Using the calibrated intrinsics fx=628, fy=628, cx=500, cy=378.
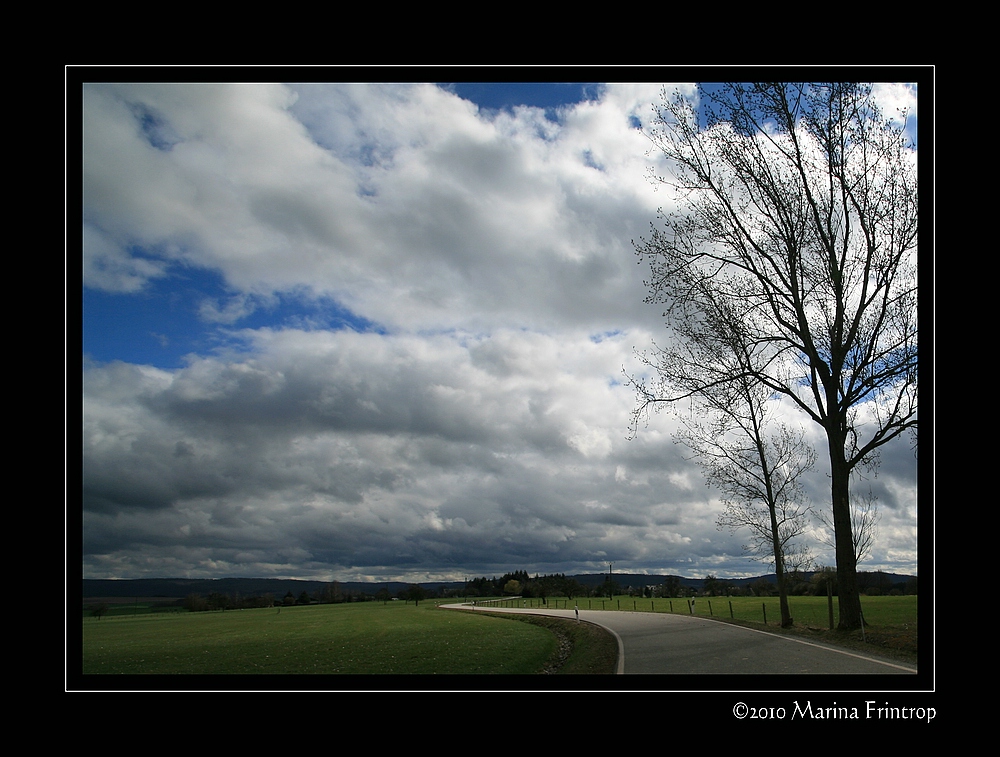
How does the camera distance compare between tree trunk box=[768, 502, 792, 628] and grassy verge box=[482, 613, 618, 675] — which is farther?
tree trunk box=[768, 502, 792, 628]

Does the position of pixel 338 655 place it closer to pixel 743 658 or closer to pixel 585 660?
pixel 585 660

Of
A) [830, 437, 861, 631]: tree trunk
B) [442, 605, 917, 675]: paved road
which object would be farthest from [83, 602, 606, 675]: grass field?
[830, 437, 861, 631]: tree trunk

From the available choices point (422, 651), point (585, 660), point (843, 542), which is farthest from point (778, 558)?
point (422, 651)

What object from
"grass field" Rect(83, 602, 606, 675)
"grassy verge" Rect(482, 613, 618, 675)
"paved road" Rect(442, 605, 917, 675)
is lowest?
"grass field" Rect(83, 602, 606, 675)

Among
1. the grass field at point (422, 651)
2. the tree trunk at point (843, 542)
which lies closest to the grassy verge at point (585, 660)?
the grass field at point (422, 651)

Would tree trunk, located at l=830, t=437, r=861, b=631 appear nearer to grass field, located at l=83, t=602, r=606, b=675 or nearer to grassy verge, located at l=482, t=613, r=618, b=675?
grassy verge, located at l=482, t=613, r=618, b=675

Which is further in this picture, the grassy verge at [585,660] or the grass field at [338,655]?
the grass field at [338,655]

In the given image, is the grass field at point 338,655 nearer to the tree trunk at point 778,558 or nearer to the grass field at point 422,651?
the grass field at point 422,651

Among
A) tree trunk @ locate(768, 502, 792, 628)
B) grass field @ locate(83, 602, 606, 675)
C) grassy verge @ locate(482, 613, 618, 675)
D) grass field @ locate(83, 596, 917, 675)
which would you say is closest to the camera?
grassy verge @ locate(482, 613, 618, 675)

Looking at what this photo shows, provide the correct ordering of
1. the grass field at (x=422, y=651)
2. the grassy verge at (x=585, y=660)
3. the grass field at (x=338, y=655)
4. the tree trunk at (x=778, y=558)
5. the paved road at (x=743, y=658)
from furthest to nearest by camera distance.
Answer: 1. the tree trunk at (x=778, y=558)
2. the grass field at (x=338, y=655)
3. the grass field at (x=422, y=651)
4. the grassy verge at (x=585, y=660)
5. the paved road at (x=743, y=658)

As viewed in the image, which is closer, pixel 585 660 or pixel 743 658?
pixel 743 658
